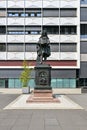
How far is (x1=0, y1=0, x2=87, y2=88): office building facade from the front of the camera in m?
75.8

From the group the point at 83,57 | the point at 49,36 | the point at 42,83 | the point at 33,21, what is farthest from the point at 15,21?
the point at 42,83

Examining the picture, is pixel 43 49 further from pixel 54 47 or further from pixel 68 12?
pixel 68 12

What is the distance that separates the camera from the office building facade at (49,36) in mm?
75812

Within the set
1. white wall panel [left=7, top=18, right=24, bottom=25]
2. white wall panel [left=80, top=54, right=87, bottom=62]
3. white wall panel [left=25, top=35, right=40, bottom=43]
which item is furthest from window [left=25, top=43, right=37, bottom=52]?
white wall panel [left=80, top=54, right=87, bottom=62]

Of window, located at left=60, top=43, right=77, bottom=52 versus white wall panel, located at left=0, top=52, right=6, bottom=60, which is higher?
window, located at left=60, top=43, right=77, bottom=52

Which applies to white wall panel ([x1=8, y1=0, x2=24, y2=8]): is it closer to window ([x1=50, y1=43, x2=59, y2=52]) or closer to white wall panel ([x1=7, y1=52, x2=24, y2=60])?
white wall panel ([x1=7, y1=52, x2=24, y2=60])

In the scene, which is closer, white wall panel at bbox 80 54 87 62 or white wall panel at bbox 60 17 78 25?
white wall panel at bbox 80 54 87 62

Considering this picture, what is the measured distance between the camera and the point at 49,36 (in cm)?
7625

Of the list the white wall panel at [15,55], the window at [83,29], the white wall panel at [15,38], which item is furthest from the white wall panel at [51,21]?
the white wall panel at [15,55]

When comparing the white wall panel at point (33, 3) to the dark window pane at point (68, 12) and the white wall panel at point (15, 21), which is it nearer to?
the white wall panel at point (15, 21)

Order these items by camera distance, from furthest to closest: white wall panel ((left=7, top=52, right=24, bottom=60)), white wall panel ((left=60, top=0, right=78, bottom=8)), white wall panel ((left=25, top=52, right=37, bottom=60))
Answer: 1. white wall panel ((left=60, top=0, right=78, bottom=8))
2. white wall panel ((left=7, top=52, right=24, bottom=60))
3. white wall panel ((left=25, top=52, right=37, bottom=60))
